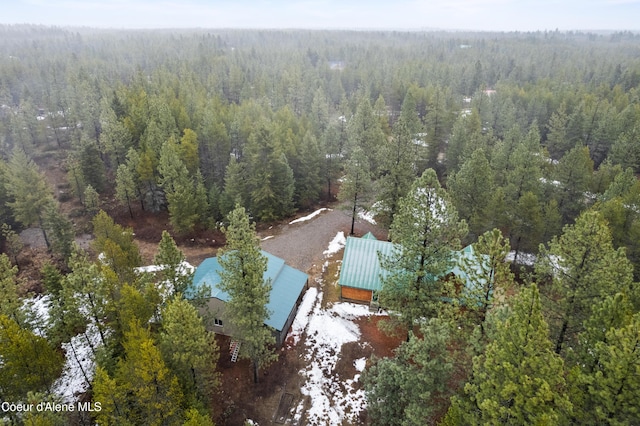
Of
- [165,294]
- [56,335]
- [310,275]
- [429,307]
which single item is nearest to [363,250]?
[310,275]

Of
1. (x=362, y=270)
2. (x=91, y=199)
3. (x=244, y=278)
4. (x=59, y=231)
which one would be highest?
(x=244, y=278)

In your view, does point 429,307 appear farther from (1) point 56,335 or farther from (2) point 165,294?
(1) point 56,335

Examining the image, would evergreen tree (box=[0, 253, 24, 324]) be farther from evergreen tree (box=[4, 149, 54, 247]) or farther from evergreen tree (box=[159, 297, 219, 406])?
evergreen tree (box=[4, 149, 54, 247])

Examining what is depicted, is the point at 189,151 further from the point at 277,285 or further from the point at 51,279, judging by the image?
the point at 277,285

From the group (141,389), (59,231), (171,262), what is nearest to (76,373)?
(171,262)

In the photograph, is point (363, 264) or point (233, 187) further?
point (233, 187)

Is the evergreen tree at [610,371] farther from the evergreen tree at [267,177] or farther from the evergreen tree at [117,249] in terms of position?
the evergreen tree at [267,177]
